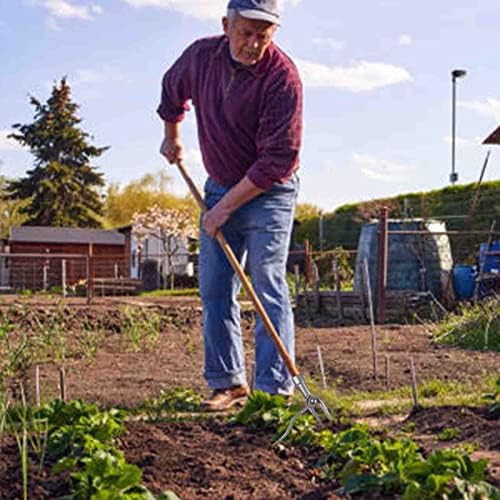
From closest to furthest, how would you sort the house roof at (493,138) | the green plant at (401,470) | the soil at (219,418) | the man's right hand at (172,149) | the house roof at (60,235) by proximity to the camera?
the green plant at (401,470) → the soil at (219,418) → the man's right hand at (172,149) → the house roof at (493,138) → the house roof at (60,235)

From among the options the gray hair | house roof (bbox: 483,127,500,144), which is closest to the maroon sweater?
the gray hair

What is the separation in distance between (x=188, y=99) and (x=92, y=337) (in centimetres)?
292

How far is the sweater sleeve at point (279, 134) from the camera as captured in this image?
3.39 m

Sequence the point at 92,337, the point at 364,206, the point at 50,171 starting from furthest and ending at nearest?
the point at 50,171, the point at 364,206, the point at 92,337

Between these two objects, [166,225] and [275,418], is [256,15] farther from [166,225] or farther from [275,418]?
[166,225]

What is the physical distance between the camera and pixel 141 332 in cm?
679

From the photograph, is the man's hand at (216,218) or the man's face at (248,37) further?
the man's hand at (216,218)

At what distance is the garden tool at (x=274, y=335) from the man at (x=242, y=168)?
0.11m

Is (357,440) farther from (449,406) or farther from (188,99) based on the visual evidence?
(188,99)

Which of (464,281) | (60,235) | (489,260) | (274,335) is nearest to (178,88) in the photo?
(274,335)

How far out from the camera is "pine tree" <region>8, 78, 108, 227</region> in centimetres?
3675

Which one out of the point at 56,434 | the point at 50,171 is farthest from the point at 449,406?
the point at 50,171

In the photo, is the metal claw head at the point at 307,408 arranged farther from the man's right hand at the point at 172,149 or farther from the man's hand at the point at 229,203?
the man's right hand at the point at 172,149

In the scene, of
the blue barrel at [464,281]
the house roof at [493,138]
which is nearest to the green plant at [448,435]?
the blue barrel at [464,281]
